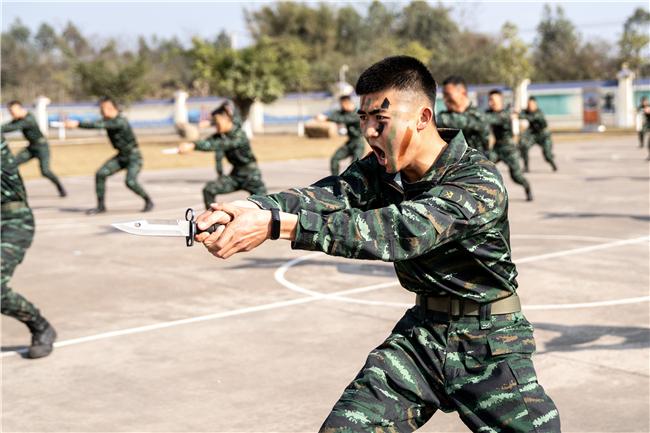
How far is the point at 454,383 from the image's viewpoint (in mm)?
3525

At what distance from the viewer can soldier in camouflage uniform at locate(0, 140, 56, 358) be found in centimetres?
722

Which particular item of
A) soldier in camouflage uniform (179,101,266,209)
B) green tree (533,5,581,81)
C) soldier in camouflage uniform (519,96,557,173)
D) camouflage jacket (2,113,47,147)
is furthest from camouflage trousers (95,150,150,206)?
green tree (533,5,581,81)

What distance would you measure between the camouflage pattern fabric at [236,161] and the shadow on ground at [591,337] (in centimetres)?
623

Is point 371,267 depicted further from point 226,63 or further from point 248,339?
point 226,63

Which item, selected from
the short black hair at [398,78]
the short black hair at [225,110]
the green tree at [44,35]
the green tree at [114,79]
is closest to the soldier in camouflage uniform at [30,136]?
the short black hair at [225,110]

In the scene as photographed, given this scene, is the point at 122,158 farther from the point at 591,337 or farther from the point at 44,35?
the point at 44,35

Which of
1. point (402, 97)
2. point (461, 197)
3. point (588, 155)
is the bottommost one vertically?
point (588, 155)

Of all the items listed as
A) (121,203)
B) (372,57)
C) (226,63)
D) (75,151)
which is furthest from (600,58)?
(121,203)

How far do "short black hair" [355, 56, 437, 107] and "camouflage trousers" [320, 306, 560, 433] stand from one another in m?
0.90

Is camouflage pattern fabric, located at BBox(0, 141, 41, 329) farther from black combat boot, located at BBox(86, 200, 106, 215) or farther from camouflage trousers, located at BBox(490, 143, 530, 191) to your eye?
camouflage trousers, located at BBox(490, 143, 530, 191)

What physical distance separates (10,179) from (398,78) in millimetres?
4708

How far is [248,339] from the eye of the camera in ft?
25.6

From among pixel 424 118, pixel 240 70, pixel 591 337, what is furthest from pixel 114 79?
pixel 424 118

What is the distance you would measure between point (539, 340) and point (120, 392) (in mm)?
3298
